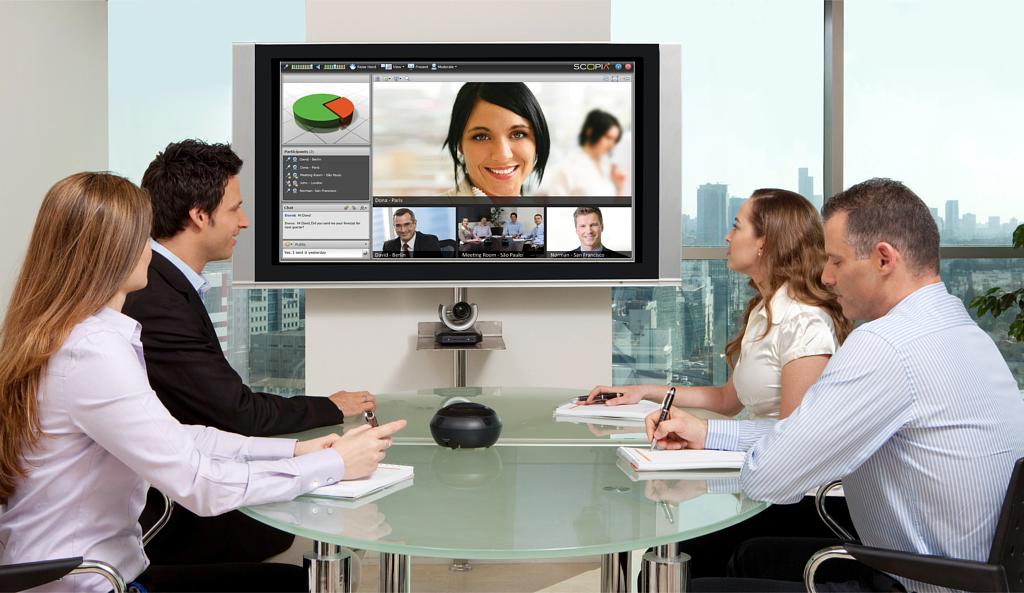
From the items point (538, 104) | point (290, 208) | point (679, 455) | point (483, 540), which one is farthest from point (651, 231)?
point (483, 540)

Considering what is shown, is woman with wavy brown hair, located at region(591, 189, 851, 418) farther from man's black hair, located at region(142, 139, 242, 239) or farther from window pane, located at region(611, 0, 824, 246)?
window pane, located at region(611, 0, 824, 246)

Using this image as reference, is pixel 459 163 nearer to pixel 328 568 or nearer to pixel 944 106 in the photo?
pixel 328 568

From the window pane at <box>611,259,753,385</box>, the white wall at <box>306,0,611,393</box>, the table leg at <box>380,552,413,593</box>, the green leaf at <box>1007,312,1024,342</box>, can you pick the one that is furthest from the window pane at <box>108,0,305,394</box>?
the green leaf at <box>1007,312,1024,342</box>

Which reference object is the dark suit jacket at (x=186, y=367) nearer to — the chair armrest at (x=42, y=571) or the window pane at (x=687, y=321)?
the chair armrest at (x=42, y=571)

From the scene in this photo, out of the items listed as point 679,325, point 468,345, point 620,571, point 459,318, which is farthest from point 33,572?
point 679,325

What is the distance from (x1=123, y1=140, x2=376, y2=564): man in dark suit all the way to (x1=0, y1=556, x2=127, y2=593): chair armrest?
0.73 meters

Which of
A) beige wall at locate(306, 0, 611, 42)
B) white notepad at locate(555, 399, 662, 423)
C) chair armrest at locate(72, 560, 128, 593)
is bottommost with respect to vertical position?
chair armrest at locate(72, 560, 128, 593)

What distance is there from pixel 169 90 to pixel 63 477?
360cm

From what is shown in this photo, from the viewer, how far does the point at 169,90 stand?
4742 millimetres

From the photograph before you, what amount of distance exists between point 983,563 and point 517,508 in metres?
0.78

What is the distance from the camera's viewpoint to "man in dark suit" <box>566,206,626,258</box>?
12.8 feet

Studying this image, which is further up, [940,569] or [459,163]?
[459,163]

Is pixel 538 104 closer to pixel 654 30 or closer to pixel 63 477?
pixel 654 30

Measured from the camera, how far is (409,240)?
3.90 metres
